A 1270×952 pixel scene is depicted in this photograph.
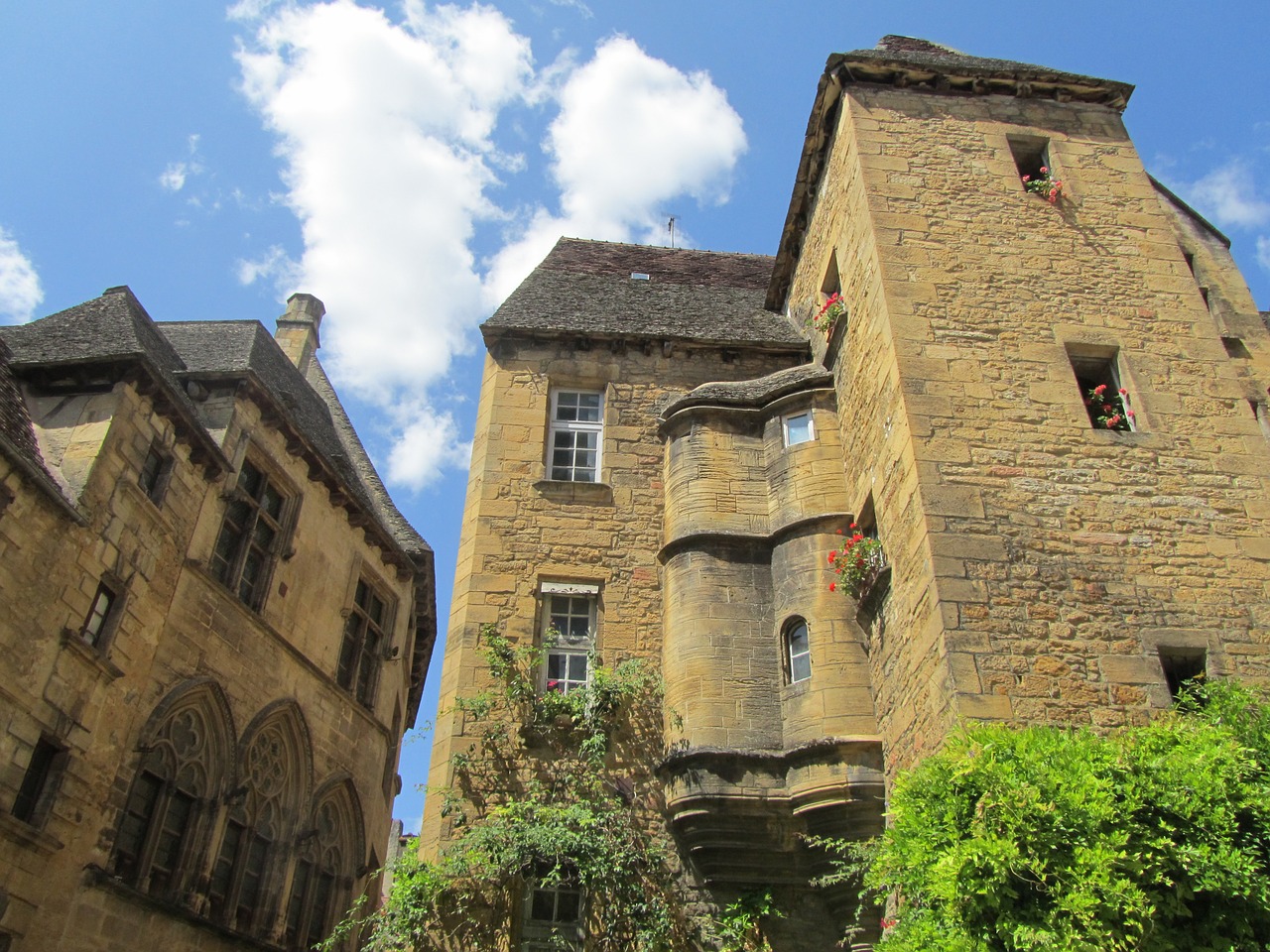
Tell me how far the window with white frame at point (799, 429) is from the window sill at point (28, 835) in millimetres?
7973

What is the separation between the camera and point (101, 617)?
904 cm

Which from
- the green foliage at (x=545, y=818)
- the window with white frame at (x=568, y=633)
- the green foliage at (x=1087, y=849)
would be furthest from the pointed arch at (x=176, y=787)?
the green foliage at (x=1087, y=849)

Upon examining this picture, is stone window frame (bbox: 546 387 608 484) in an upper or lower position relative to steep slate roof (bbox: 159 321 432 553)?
lower

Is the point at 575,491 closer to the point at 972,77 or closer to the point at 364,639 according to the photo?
the point at 364,639

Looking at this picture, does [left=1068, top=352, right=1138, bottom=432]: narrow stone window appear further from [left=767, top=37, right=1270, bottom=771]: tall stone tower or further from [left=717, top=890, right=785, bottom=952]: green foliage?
[left=717, top=890, right=785, bottom=952]: green foliage

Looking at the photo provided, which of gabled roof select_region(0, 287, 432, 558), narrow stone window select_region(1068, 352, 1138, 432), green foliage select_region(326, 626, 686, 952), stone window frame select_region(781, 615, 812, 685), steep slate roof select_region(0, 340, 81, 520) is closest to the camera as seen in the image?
steep slate roof select_region(0, 340, 81, 520)

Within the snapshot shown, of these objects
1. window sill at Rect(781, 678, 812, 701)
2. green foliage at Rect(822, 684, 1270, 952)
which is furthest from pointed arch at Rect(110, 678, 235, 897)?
green foliage at Rect(822, 684, 1270, 952)

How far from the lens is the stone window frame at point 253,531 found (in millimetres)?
11102

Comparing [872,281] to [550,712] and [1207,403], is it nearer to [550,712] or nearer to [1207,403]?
[1207,403]

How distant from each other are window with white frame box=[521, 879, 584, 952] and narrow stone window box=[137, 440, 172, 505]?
5420 mm

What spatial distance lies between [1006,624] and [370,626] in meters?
9.52

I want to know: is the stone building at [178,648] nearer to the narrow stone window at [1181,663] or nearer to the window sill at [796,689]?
the window sill at [796,689]

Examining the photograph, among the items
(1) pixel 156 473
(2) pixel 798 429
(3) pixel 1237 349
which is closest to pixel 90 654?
(1) pixel 156 473

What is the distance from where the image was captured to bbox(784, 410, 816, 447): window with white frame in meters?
11.0
